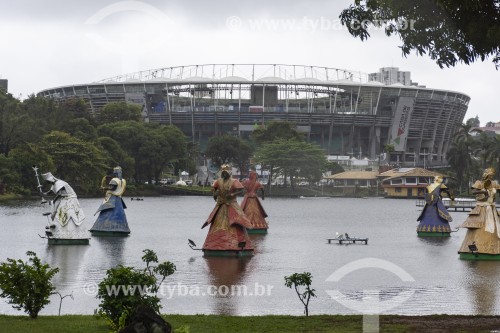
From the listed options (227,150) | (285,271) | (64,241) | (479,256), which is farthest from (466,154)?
(285,271)

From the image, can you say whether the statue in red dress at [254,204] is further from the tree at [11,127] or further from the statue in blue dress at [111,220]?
the tree at [11,127]

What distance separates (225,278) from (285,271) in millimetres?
4875

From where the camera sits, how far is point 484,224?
4203 centimetres

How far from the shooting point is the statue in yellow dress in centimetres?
4166

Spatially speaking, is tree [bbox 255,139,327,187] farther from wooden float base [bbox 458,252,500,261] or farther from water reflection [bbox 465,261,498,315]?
A: water reflection [bbox 465,261,498,315]

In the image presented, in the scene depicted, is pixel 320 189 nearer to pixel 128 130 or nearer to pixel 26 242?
pixel 128 130

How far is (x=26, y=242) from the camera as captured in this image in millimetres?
54188

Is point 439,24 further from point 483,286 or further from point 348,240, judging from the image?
point 348,240

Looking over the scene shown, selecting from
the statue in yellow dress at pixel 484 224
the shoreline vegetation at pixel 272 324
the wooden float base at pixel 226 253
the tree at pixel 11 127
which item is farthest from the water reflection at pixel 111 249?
the tree at pixel 11 127

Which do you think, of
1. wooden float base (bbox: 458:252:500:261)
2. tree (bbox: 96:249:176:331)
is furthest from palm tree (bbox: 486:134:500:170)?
tree (bbox: 96:249:176:331)

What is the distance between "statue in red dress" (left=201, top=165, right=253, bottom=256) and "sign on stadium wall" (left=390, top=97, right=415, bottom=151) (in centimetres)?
15105

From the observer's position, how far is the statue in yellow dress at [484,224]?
4166 centimetres

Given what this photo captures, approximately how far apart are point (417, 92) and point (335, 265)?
15315 centimetres

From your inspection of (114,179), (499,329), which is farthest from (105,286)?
(114,179)
